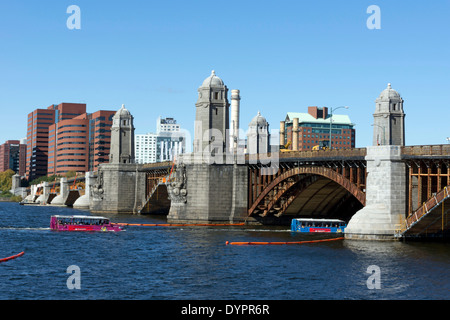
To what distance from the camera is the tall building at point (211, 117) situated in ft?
344

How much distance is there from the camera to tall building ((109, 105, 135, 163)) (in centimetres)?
14950

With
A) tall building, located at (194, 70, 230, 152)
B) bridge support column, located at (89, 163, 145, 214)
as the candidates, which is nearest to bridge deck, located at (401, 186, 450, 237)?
tall building, located at (194, 70, 230, 152)

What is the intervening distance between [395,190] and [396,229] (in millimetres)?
4355

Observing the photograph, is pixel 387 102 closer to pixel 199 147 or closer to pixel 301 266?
pixel 199 147

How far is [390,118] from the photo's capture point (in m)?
92.4

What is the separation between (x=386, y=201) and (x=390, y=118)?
853 inches

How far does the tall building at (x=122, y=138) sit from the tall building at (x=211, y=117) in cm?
4663

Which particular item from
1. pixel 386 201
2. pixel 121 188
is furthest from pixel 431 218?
pixel 121 188

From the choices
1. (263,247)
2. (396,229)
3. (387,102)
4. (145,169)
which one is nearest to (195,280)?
(263,247)

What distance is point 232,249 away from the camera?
71.4 metres
